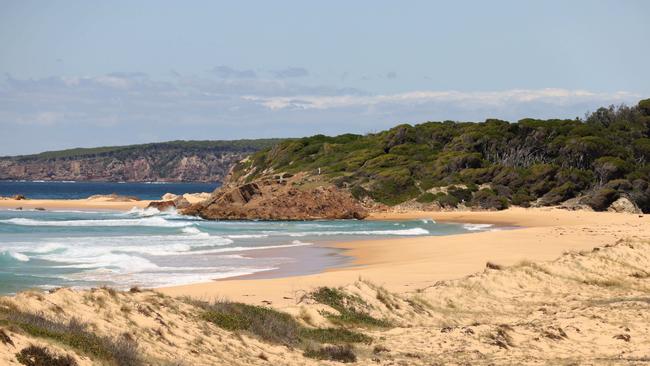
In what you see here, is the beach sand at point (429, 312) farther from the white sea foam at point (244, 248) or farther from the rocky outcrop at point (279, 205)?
the rocky outcrop at point (279, 205)

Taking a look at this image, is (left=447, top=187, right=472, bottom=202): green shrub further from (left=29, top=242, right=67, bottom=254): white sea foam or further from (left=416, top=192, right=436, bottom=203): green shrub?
(left=29, top=242, right=67, bottom=254): white sea foam

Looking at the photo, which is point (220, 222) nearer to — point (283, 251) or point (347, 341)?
point (283, 251)

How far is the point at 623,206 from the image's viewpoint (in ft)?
201

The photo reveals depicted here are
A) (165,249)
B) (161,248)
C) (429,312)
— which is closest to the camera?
(429,312)

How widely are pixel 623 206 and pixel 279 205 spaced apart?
24.4 meters

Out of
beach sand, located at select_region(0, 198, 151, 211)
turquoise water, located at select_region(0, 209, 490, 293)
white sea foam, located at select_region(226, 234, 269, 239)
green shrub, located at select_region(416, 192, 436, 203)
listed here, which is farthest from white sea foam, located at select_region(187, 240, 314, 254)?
beach sand, located at select_region(0, 198, 151, 211)

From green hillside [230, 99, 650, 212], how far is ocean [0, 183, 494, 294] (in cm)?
1286

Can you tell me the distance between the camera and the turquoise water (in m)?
24.1

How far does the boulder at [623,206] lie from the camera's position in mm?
60812

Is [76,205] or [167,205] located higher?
[167,205]

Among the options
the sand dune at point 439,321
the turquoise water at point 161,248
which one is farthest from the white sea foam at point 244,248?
the sand dune at point 439,321

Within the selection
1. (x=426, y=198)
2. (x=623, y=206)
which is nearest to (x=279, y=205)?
(x=426, y=198)

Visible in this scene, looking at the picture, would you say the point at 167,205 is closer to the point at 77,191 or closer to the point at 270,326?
the point at 270,326

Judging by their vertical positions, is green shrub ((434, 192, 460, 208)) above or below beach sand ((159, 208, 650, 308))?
above
